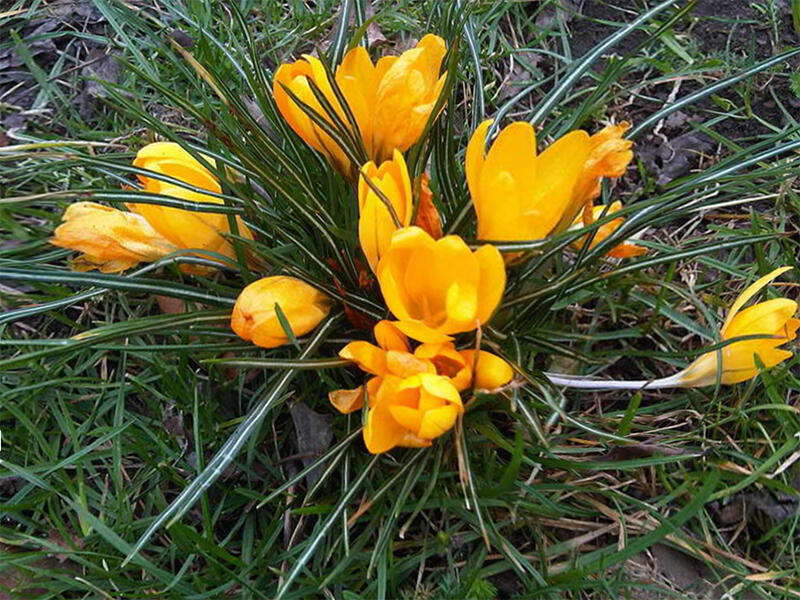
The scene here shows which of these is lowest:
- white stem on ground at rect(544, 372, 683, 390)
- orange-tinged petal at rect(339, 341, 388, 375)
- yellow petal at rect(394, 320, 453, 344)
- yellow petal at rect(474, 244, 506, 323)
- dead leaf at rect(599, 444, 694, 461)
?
dead leaf at rect(599, 444, 694, 461)

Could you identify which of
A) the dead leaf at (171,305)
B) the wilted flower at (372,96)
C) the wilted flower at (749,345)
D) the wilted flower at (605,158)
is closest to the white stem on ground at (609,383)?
the wilted flower at (749,345)

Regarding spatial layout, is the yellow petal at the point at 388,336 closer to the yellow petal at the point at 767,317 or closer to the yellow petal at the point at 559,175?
the yellow petal at the point at 559,175

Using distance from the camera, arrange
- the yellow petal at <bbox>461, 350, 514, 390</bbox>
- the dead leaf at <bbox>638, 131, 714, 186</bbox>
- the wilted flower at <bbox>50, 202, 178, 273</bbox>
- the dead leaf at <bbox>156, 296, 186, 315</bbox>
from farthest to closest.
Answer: the dead leaf at <bbox>638, 131, 714, 186</bbox> < the dead leaf at <bbox>156, 296, 186, 315</bbox> < the wilted flower at <bbox>50, 202, 178, 273</bbox> < the yellow petal at <bbox>461, 350, 514, 390</bbox>

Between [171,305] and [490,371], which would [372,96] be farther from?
[171,305]

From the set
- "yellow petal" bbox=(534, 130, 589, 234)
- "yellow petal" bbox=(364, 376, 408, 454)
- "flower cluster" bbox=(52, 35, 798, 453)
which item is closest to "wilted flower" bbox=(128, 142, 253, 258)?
"flower cluster" bbox=(52, 35, 798, 453)

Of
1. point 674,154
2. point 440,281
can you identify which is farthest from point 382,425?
point 674,154

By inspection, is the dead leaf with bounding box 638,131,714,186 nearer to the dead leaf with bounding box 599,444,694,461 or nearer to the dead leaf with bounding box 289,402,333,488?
the dead leaf with bounding box 599,444,694,461

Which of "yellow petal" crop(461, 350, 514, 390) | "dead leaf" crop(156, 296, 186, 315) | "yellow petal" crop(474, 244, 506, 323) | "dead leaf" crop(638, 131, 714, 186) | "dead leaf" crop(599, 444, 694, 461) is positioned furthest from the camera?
"dead leaf" crop(638, 131, 714, 186)
